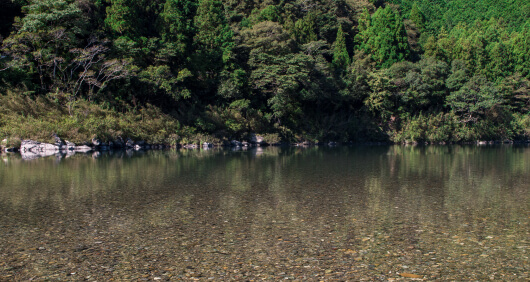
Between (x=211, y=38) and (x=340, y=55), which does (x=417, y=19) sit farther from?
(x=211, y=38)

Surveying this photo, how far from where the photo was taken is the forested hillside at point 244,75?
36.9 metres

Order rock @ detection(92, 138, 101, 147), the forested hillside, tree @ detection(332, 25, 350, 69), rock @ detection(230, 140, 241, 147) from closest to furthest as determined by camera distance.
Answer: rock @ detection(92, 138, 101, 147)
the forested hillside
rock @ detection(230, 140, 241, 147)
tree @ detection(332, 25, 350, 69)

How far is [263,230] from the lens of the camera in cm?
819

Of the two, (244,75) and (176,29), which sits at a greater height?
(176,29)

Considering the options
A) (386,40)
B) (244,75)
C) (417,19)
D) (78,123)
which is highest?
(417,19)

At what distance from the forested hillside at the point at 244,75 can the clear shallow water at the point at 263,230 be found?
25.3 m

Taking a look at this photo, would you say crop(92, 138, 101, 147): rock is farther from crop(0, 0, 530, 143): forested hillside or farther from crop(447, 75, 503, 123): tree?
crop(447, 75, 503, 123): tree

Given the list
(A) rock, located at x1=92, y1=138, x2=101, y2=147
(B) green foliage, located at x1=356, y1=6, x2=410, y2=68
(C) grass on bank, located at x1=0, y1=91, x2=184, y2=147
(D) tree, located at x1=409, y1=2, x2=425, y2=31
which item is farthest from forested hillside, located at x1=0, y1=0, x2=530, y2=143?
(D) tree, located at x1=409, y1=2, x2=425, y2=31

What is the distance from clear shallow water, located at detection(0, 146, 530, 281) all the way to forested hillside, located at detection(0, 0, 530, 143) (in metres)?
25.3

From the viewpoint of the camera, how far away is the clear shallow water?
20.1 feet

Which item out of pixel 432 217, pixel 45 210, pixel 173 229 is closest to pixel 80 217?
pixel 45 210

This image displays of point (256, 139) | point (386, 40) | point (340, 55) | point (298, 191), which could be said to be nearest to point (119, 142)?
point (256, 139)

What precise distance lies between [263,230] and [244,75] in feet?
144

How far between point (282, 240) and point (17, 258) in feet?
14.4
